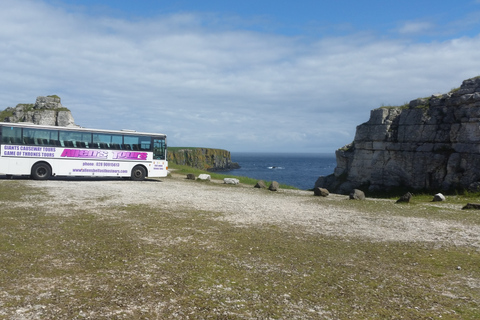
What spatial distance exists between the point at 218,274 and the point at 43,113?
160 ft

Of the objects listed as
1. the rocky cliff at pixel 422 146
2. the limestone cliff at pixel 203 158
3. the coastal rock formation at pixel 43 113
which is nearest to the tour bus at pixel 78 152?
the rocky cliff at pixel 422 146

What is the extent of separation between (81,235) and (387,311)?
849 centimetres

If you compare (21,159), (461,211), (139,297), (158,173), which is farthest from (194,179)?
(139,297)

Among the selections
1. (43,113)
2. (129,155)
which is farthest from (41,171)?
(43,113)

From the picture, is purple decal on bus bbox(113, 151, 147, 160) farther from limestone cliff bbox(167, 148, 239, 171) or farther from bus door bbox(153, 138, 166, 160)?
limestone cliff bbox(167, 148, 239, 171)

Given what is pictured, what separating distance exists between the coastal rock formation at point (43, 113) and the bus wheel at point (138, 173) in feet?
77.7

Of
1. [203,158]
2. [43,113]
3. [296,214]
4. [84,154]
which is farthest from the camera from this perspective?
[203,158]

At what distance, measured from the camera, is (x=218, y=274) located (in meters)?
7.57

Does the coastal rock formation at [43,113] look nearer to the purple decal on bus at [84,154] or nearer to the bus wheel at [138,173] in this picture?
the purple decal on bus at [84,154]

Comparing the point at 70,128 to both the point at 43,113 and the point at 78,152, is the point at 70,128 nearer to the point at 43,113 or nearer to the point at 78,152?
the point at 78,152

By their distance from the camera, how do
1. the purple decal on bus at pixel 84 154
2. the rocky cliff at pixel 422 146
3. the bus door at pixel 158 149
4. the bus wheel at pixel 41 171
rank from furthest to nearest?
1. the bus door at pixel 158 149
2. the purple decal on bus at pixel 84 154
3. the rocky cliff at pixel 422 146
4. the bus wheel at pixel 41 171

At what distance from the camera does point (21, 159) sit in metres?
25.4

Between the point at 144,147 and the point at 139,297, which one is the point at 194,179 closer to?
the point at 144,147

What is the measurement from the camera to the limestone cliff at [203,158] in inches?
4702
